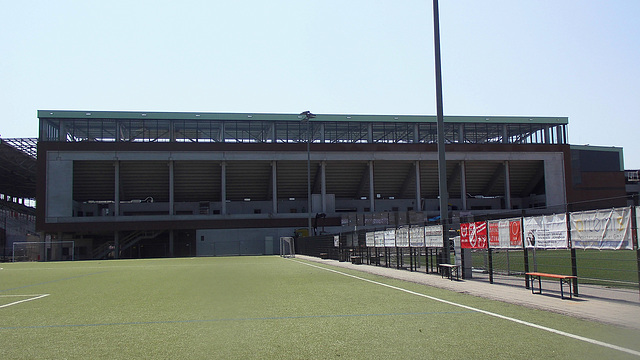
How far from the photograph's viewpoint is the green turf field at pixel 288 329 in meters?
7.09

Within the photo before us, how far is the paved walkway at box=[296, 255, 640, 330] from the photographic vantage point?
970 cm

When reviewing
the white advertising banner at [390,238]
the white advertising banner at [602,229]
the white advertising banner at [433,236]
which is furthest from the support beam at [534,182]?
the white advertising banner at [602,229]

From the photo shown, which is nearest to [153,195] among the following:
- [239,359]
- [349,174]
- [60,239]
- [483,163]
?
[60,239]

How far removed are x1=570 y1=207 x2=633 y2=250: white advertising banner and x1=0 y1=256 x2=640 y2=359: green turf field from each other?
2275mm

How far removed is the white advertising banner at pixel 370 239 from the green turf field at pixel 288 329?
14417mm

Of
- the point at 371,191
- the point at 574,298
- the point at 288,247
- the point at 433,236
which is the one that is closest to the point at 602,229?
the point at 574,298

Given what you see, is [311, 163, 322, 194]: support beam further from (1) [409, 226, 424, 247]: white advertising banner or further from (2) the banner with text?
(2) the banner with text

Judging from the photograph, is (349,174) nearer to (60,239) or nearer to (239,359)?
(60,239)

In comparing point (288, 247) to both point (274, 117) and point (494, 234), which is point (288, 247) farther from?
point (494, 234)

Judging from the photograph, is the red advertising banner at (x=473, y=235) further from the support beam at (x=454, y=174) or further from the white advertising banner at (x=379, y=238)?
the support beam at (x=454, y=174)

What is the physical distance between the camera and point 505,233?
1558 centimetres

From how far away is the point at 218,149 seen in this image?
233ft

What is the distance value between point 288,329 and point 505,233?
8931mm

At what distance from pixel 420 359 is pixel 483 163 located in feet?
244
